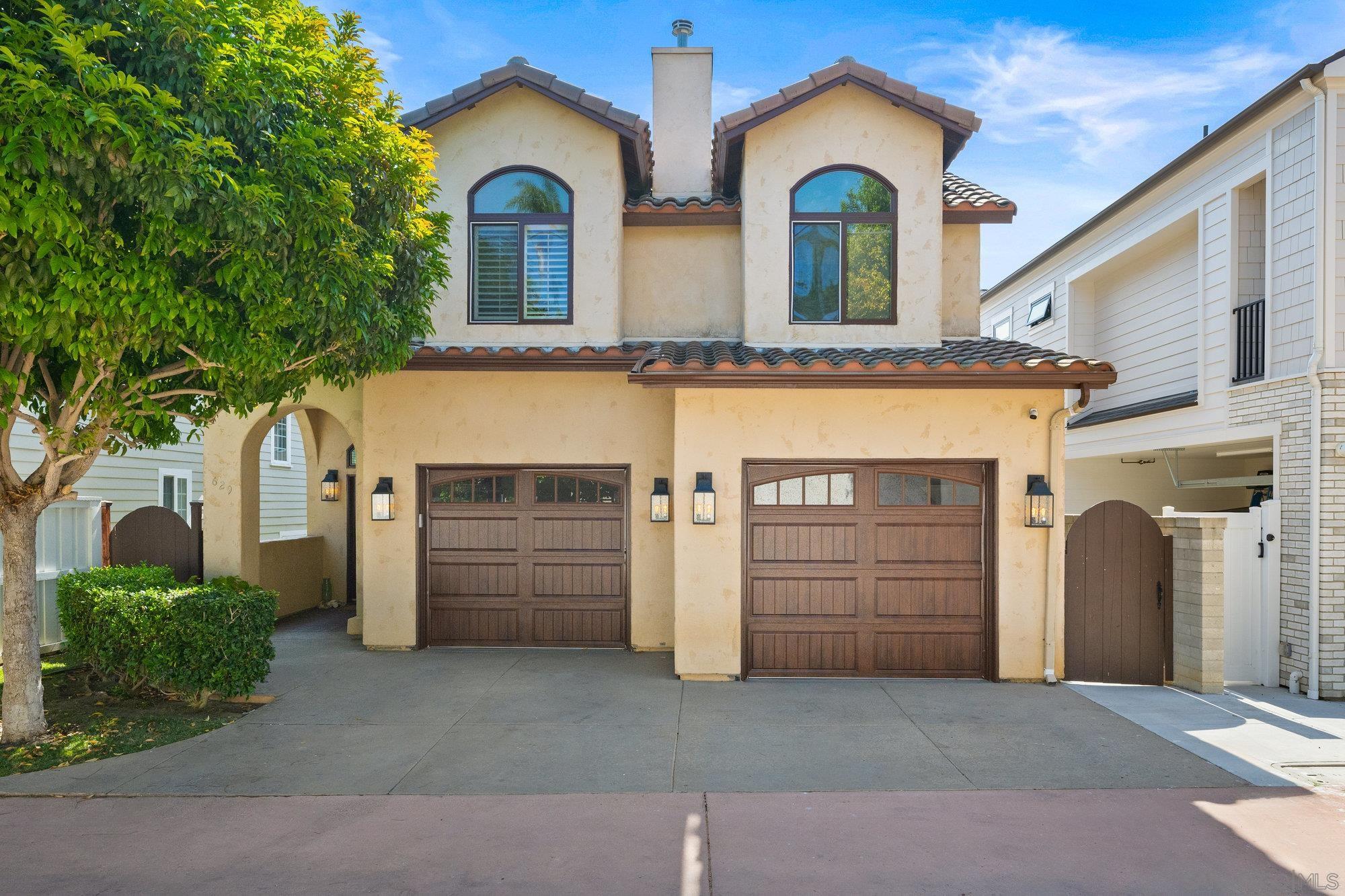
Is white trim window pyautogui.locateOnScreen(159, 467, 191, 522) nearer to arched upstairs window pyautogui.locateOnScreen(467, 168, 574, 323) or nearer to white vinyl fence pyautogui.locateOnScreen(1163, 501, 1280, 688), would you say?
arched upstairs window pyautogui.locateOnScreen(467, 168, 574, 323)

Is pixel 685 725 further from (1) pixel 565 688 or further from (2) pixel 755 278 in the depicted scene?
(2) pixel 755 278

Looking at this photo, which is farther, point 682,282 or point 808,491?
point 682,282

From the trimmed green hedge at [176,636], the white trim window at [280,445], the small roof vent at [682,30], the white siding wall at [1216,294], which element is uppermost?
the small roof vent at [682,30]

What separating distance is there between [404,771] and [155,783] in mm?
1778

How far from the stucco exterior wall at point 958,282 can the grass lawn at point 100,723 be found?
928 centimetres

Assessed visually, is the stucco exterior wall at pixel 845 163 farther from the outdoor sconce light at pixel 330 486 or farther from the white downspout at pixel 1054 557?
the outdoor sconce light at pixel 330 486

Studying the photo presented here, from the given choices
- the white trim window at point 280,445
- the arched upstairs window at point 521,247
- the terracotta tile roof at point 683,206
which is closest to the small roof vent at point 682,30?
the terracotta tile roof at point 683,206

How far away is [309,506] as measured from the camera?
14625 mm

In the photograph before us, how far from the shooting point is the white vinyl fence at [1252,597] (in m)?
8.86

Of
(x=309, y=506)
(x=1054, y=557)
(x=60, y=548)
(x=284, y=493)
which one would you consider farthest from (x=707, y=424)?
(x=284, y=493)

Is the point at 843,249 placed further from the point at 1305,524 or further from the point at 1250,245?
the point at 1305,524

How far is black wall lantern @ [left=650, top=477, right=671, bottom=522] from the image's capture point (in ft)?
32.4

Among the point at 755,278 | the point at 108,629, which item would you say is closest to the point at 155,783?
the point at 108,629

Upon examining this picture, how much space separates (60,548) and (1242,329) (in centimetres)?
1485
